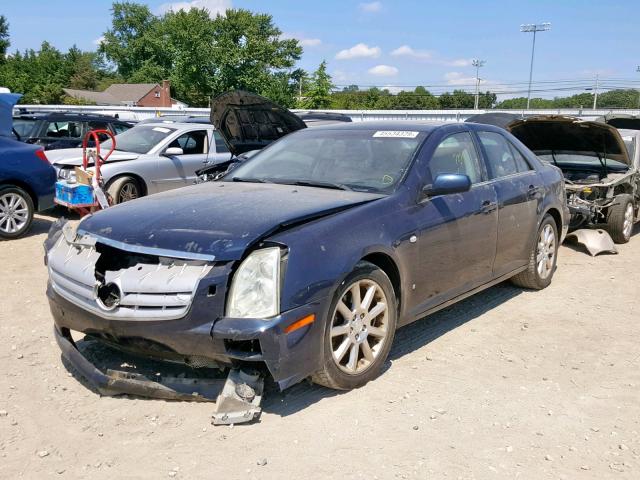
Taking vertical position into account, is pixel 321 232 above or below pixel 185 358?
above

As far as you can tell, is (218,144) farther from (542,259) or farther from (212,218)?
(212,218)

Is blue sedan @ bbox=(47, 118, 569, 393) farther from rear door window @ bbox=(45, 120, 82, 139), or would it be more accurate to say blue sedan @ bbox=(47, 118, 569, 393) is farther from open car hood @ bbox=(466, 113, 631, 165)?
rear door window @ bbox=(45, 120, 82, 139)

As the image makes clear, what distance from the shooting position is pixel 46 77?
269 ft

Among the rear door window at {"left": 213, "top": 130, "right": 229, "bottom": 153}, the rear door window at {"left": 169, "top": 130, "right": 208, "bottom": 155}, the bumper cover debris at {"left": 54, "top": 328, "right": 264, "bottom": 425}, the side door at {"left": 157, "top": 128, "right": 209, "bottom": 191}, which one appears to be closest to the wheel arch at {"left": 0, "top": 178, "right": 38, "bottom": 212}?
the side door at {"left": 157, "top": 128, "right": 209, "bottom": 191}

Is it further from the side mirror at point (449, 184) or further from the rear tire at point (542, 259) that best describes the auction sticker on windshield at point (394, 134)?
the rear tire at point (542, 259)

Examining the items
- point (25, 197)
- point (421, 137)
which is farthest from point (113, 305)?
point (25, 197)

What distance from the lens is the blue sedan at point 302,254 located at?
10.8ft

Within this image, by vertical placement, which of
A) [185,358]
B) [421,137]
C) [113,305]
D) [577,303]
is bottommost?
[577,303]

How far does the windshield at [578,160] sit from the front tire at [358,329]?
6254 mm

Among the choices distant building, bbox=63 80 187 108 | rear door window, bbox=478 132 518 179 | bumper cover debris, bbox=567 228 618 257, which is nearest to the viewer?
rear door window, bbox=478 132 518 179

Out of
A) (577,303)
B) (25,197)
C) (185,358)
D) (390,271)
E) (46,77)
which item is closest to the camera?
(185,358)

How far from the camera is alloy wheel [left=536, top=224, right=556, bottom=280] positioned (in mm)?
6113

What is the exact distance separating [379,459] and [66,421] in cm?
174

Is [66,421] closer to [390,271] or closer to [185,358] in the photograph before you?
→ [185,358]
